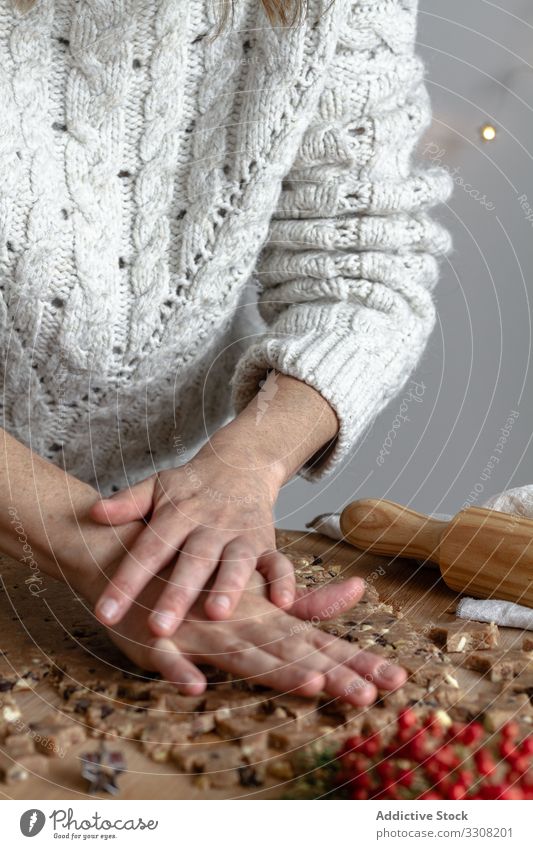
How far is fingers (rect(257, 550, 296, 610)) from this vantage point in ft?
2.00

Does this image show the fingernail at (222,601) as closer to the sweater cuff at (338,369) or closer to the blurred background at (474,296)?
the sweater cuff at (338,369)

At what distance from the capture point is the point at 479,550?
0.72m

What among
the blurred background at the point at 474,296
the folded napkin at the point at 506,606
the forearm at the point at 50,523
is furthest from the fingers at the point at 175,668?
the blurred background at the point at 474,296

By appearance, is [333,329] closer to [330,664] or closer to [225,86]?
[225,86]

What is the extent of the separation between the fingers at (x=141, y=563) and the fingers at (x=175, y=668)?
1.6 inches

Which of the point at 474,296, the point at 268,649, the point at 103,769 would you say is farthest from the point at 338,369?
the point at 474,296

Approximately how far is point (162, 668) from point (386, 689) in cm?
14

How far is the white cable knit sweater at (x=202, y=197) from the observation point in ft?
2.58

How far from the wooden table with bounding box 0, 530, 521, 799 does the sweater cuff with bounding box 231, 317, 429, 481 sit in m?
0.11

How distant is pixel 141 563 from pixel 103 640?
7 cm

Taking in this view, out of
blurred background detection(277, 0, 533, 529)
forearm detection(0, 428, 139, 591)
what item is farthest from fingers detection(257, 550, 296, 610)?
blurred background detection(277, 0, 533, 529)

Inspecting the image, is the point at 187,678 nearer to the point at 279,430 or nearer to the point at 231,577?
the point at 231,577
